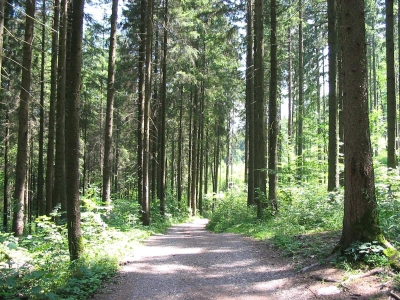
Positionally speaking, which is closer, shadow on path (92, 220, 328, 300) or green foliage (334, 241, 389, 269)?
green foliage (334, 241, 389, 269)

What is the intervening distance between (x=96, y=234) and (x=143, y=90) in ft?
29.0

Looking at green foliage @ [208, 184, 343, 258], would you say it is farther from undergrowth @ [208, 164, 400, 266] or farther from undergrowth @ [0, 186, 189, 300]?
undergrowth @ [0, 186, 189, 300]

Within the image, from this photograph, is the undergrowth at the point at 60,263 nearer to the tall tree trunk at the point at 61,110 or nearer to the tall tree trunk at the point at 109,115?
the tall tree trunk at the point at 61,110

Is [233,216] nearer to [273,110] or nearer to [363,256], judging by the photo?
[273,110]

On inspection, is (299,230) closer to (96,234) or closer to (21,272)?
(96,234)

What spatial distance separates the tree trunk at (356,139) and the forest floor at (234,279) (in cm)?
95

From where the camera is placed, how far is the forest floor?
4736mm

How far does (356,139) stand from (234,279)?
3409 millimetres

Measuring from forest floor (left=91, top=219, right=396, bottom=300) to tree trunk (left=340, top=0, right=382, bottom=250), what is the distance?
954 mm

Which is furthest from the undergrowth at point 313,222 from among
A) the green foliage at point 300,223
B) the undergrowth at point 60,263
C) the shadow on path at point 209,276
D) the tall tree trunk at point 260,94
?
the undergrowth at point 60,263

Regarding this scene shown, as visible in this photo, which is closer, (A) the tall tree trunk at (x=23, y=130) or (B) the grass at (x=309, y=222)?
(B) the grass at (x=309, y=222)

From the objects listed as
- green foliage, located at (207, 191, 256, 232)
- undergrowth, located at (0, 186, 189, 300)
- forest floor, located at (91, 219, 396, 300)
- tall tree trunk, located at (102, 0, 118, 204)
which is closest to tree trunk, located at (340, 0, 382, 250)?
forest floor, located at (91, 219, 396, 300)

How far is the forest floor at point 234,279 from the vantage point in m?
4.74

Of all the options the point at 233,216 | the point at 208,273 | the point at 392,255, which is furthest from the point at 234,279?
the point at 233,216
